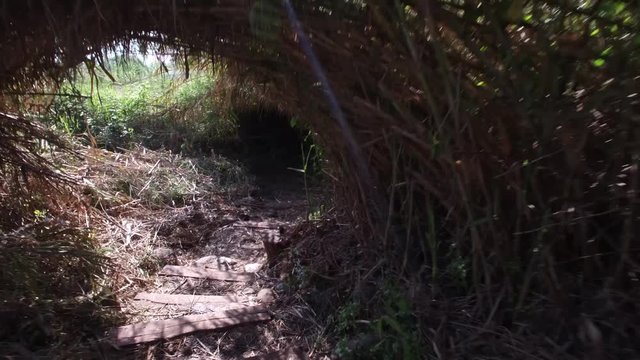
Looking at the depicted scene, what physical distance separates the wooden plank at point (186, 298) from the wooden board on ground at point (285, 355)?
0.84m

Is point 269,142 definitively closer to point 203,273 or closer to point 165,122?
point 165,122

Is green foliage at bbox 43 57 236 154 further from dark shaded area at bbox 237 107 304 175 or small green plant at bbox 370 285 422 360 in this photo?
small green plant at bbox 370 285 422 360

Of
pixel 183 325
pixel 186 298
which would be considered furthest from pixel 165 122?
pixel 183 325

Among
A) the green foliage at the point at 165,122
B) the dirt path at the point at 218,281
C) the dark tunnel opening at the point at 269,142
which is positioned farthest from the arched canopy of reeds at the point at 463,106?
the dark tunnel opening at the point at 269,142

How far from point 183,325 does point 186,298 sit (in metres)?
0.53

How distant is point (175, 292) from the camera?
4562 millimetres

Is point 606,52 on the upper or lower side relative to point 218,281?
upper

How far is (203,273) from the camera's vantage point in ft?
15.9

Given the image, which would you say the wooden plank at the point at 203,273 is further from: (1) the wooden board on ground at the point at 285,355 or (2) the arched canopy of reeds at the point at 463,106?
(2) the arched canopy of reeds at the point at 463,106

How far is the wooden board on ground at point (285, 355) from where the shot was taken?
3.45 metres

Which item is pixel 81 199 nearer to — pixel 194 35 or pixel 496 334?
pixel 194 35

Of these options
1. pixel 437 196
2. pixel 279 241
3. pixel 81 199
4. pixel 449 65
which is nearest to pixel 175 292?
pixel 279 241

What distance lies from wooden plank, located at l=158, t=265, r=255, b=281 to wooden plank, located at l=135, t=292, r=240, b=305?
36cm

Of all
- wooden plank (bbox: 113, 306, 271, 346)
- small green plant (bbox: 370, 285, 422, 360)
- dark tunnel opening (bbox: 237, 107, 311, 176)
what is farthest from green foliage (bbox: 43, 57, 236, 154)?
small green plant (bbox: 370, 285, 422, 360)
